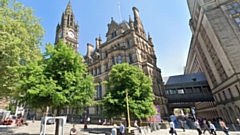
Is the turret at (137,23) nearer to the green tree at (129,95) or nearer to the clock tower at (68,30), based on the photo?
the green tree at (129,95)

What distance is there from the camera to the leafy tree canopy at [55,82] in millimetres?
9830

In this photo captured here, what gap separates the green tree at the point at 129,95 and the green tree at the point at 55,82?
548 centimetres

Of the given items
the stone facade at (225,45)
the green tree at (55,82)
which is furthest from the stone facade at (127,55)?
the green tree at (55,82)

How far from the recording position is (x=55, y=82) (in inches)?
425

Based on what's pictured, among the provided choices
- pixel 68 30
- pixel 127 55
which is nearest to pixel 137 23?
pixel 127 55

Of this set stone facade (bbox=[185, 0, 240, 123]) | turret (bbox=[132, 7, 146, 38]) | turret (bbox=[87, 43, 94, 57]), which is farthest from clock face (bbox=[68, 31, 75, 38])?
stone facade (bbox=[185, 0, 240, 123])

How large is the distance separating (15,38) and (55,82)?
19.1ft

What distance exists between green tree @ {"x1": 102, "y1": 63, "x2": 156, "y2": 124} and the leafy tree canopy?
18.1ft

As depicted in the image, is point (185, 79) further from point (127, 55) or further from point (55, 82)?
point (55, 82)

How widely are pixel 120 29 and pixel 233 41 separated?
2345 cm

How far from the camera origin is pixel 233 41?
20953 mm

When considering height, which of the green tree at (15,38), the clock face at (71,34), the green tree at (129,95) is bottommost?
the green tree at (129,95)

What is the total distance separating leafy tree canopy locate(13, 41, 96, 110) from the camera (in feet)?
32.3

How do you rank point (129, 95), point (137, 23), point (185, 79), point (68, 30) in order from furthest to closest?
point (68, 30)
point (185, 79)
point (137, 23)
point (129, 95)
